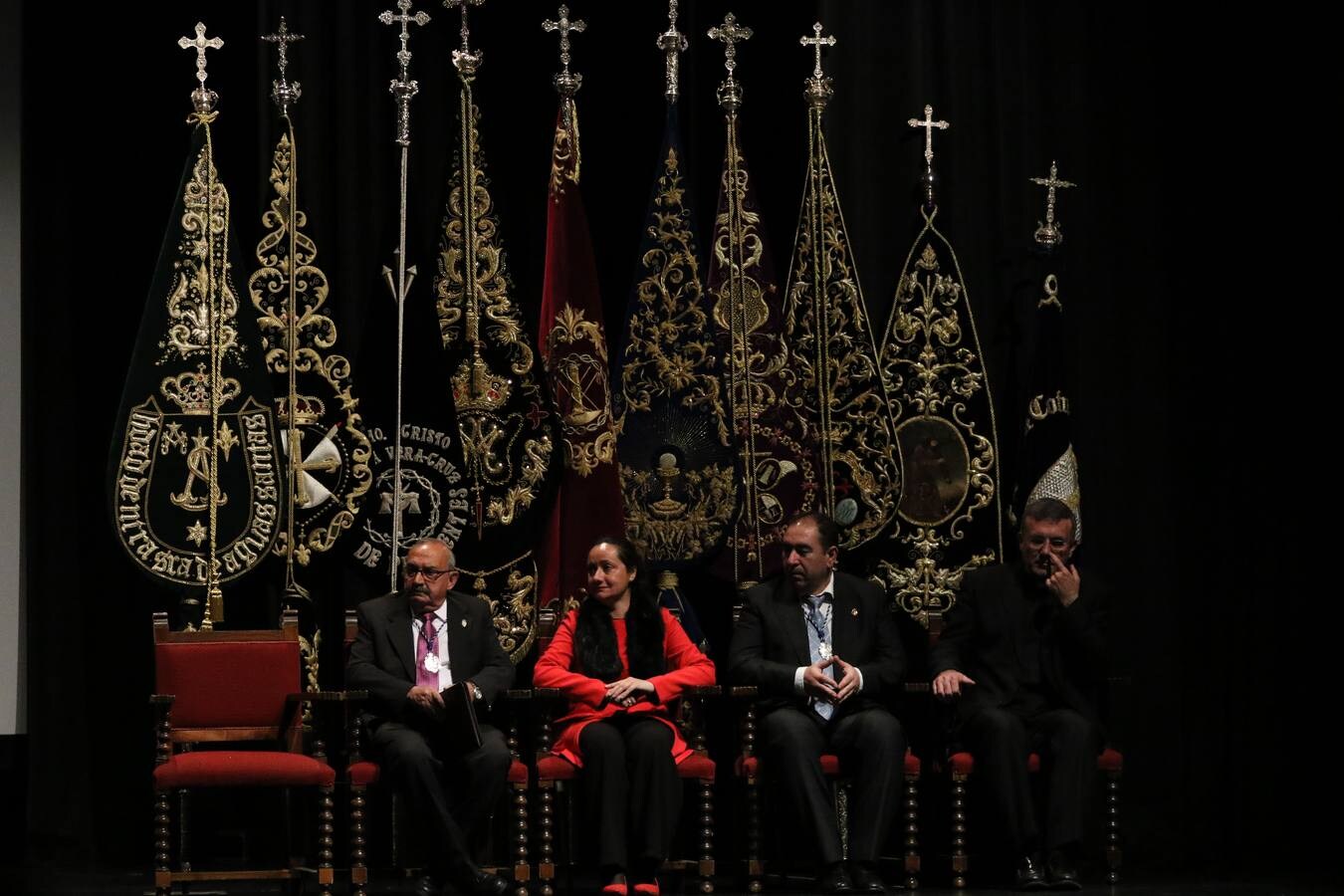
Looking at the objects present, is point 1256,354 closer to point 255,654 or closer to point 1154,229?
point 1154,229

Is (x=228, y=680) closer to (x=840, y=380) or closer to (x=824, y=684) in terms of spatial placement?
(x=824, y=684)

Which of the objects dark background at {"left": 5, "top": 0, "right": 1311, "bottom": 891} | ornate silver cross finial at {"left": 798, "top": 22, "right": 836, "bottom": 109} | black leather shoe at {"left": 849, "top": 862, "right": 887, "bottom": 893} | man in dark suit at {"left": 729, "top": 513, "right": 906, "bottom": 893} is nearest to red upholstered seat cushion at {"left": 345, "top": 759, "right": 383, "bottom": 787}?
dark background at {"left": 5, "top": 0, "right": 1311, "bottom": 891}

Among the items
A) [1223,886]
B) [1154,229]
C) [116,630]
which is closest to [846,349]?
[1154,229]

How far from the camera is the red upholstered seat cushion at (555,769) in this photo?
20.1 ft

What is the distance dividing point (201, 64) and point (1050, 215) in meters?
3.00

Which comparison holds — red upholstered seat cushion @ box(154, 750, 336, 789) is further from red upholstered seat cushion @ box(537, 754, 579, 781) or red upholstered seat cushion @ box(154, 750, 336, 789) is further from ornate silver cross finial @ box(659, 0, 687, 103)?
ornate silver cross finial @ box(659, 0, 687, 103)

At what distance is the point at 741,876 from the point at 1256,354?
9.10 feet

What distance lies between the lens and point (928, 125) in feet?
24.0

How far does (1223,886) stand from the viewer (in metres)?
6.62

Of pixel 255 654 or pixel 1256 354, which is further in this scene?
pixel 1256 354

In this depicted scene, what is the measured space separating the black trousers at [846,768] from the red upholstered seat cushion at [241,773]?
137 centimetres

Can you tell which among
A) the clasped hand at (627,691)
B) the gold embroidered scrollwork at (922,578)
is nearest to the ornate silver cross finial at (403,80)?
the clasped hand at (627,691)

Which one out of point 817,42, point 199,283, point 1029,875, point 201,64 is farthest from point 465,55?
point 1029,875

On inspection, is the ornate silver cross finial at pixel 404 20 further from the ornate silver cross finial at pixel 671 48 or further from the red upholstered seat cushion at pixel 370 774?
the red upholstered seat cushion at pixel 370 774
